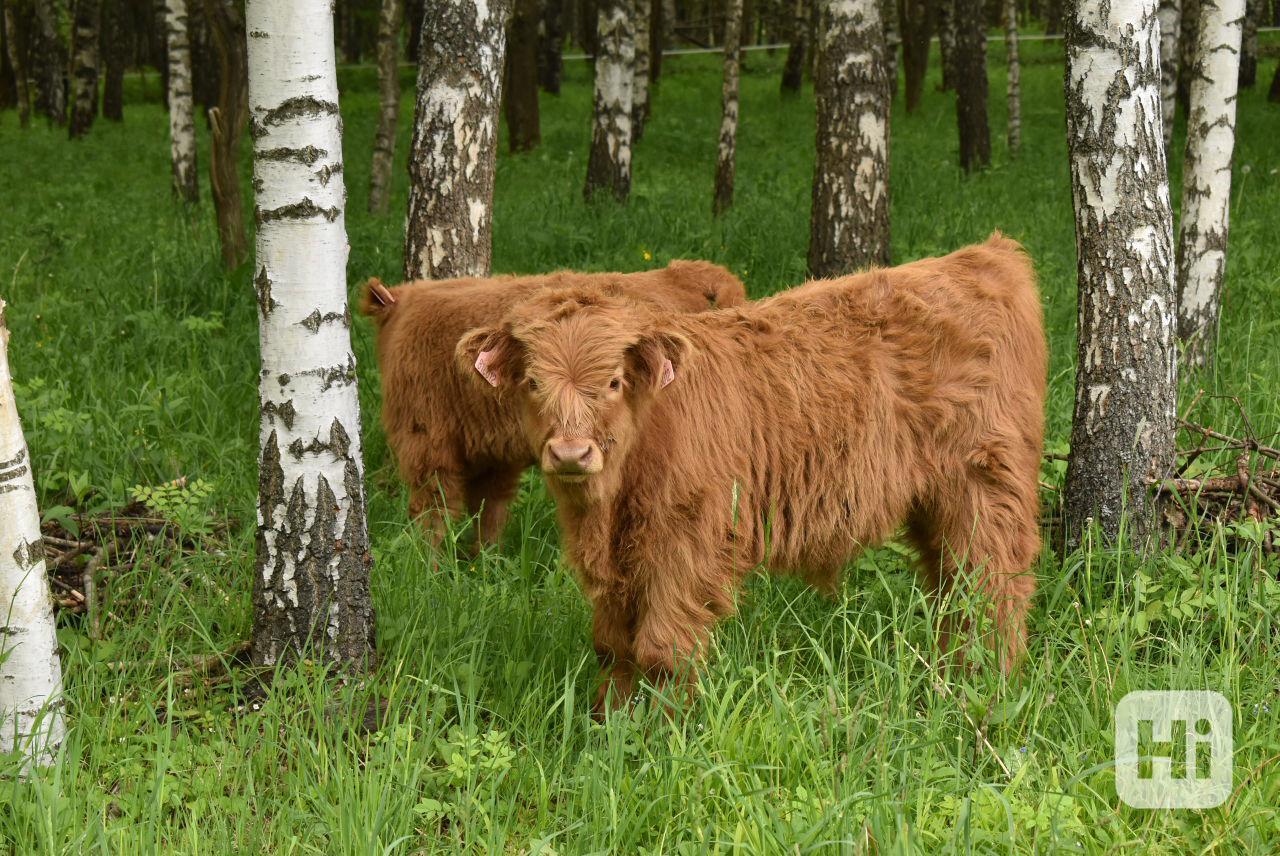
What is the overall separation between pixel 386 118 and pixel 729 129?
169 inches

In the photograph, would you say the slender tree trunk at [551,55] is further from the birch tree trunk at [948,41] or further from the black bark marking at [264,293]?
the black bark marking at [264,293]

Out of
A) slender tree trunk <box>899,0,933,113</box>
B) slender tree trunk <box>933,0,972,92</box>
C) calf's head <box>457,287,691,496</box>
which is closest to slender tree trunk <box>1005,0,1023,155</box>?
slender tree trunk <box>899,0,933,113</box>

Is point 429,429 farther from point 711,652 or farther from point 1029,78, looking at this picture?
point 1029,78

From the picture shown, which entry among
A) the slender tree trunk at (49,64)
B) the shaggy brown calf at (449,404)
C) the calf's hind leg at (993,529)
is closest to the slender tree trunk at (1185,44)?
the shaggy brown calf at (449,404)

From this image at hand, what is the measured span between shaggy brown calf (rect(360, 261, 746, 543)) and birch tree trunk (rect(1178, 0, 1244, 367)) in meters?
3.17

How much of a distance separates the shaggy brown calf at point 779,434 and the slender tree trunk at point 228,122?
5512 mm

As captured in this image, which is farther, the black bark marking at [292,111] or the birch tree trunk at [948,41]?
the birch tree trunk at [948,41]

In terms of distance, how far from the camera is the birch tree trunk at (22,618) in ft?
10.3

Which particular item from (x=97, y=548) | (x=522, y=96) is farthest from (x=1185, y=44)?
(x=97, y=548)

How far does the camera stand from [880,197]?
796 cm

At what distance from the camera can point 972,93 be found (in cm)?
1605

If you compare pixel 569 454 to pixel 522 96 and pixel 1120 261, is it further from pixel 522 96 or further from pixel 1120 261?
pixel 522 96

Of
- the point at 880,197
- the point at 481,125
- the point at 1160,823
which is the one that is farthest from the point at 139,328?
the point at 1160,823

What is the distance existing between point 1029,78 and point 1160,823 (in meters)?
28.4
